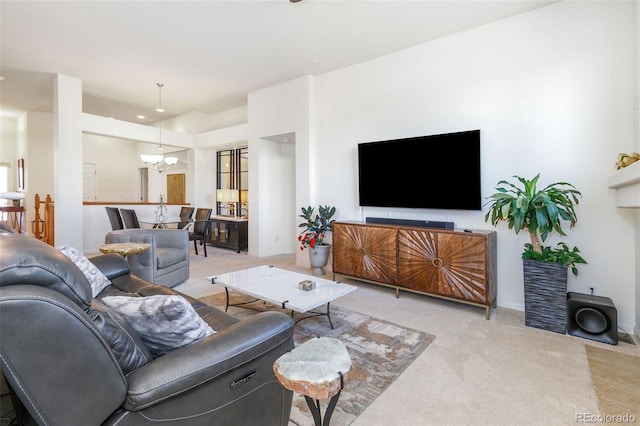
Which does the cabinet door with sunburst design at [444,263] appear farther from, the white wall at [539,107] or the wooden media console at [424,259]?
the white wall at [539,107]

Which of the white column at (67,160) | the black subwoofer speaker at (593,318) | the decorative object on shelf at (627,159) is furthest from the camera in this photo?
the white column at (67,160)

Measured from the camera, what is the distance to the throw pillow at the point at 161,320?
3.91 ft

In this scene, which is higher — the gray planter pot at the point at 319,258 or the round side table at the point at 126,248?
the round side table at the point at 126,248

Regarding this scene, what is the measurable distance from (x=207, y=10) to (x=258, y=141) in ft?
9.03

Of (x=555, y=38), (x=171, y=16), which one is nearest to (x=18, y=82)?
(x=171, y=16)

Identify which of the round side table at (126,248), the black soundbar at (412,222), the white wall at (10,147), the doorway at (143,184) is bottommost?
the round side table at (126,248)

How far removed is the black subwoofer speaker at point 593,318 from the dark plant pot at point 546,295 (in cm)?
6

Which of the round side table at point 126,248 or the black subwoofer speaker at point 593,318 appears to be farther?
the round side table at point 126,248

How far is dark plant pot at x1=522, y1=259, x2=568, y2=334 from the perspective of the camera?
8.88 ft

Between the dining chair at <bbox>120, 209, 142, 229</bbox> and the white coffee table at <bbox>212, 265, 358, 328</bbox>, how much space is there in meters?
2.92

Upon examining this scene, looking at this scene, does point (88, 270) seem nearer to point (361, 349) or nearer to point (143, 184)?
point (361, 349)

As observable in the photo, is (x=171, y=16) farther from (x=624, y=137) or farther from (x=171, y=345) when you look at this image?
(x=624, y=137)

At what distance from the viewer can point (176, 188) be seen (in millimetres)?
8172

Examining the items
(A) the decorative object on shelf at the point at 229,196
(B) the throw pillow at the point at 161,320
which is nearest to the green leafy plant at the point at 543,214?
(B) the throw pillow at the point at 161,320
